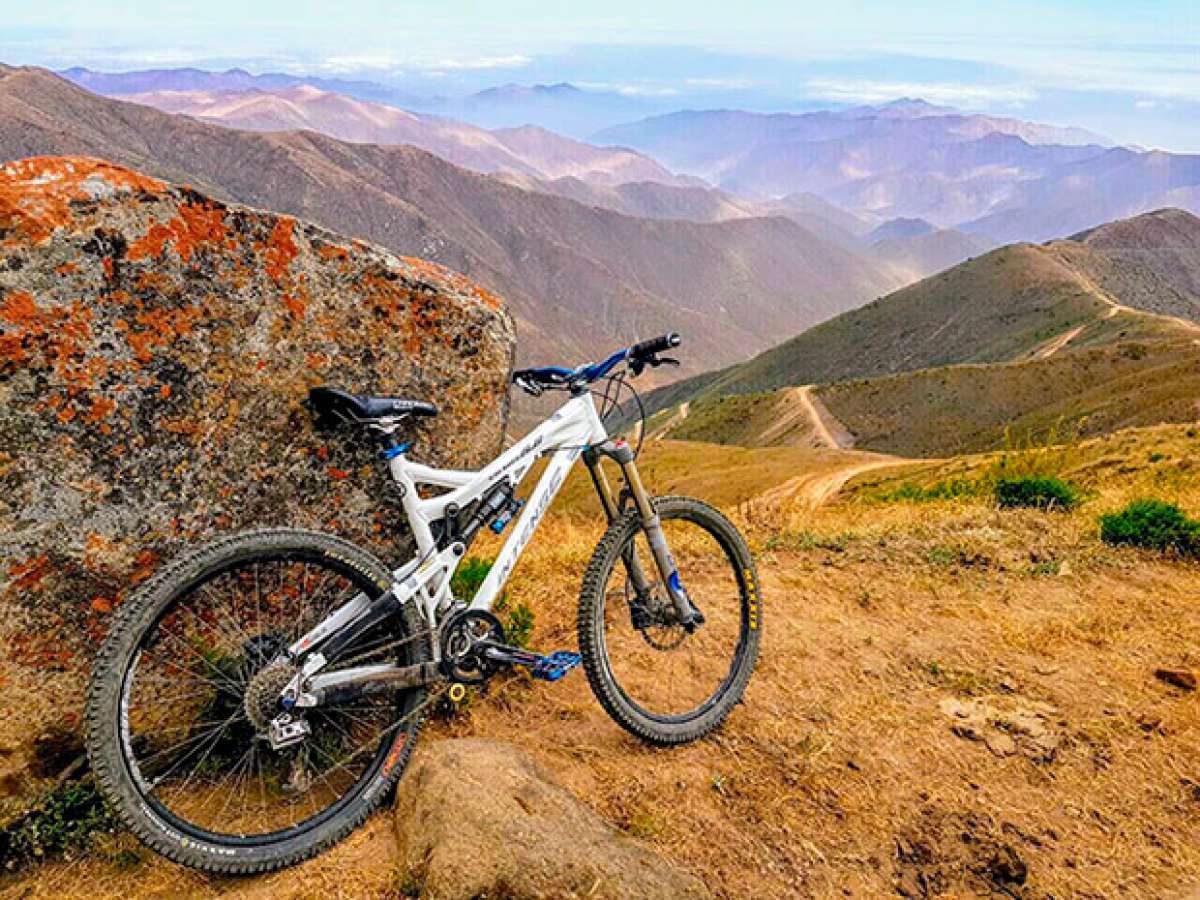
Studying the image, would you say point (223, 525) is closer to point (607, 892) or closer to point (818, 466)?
point (607, 892)

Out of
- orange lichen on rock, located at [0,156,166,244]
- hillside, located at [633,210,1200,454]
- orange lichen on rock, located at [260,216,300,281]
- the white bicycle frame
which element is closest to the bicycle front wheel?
the white bicycle frame

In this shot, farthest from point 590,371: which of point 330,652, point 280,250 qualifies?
point 330,652

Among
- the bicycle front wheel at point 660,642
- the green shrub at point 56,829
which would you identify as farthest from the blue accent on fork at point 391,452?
the green shrub at point 56,829

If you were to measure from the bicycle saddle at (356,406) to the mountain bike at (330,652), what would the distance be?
1 cm

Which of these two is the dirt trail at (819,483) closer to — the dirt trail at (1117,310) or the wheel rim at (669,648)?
the wheel rim at (669,648)

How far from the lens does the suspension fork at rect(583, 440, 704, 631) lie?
439 cm

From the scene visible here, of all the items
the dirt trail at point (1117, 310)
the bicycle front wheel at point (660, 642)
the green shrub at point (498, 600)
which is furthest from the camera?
the dirt trail at point (1117, 310)

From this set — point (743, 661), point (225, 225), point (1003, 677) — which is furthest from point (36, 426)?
point (1003, 677)

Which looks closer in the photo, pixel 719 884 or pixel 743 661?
pixel 719 884

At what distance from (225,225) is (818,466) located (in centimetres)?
3863

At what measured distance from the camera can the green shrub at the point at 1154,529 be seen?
7.48 meters

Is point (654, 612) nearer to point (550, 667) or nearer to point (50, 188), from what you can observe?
point (550, 667)

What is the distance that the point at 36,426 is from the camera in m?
3.29

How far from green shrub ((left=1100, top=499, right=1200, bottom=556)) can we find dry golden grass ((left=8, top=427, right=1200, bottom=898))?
28cm
